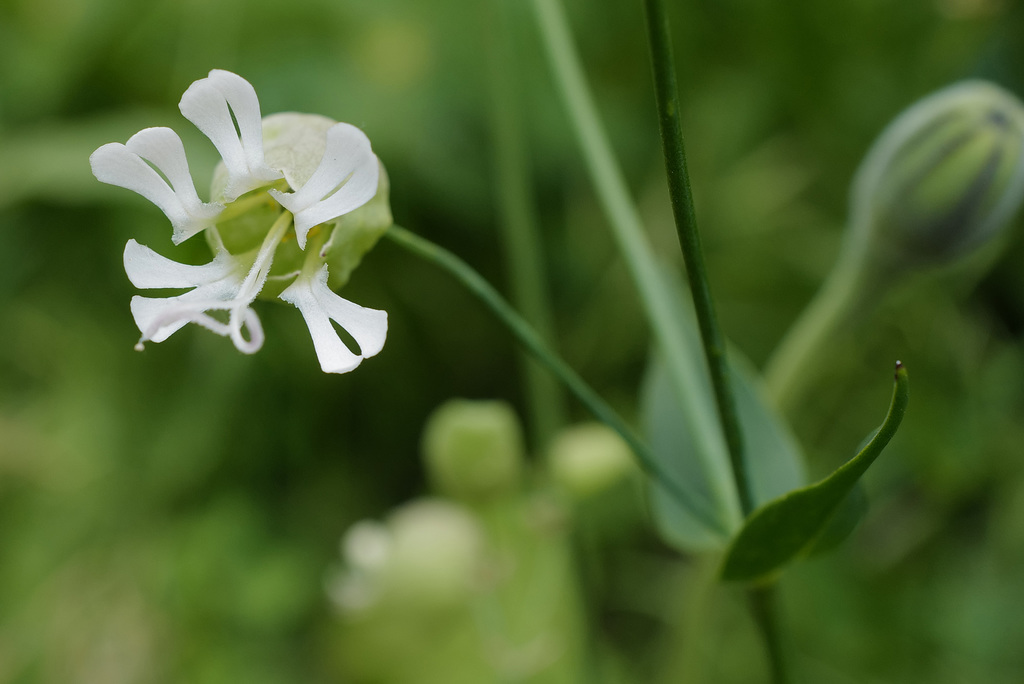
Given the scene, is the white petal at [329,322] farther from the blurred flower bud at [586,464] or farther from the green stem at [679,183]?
the blurred flower bud at [586,464]

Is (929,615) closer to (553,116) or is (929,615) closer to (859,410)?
(859,410)

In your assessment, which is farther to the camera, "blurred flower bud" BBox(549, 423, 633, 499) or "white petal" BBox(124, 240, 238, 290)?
"blurred flower bud" BBox(549, 423, 633, 499)

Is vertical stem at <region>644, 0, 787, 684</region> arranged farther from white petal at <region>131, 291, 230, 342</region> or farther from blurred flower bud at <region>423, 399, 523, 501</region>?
blurred flower bud at <region>423, 399, 523, 501</region>

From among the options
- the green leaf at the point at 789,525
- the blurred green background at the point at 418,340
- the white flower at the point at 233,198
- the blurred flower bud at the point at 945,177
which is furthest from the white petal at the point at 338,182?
the blurred green background at the point at 418,340

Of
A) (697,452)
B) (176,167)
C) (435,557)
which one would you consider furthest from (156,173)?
(435,557)

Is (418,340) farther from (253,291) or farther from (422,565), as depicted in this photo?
(253,291)

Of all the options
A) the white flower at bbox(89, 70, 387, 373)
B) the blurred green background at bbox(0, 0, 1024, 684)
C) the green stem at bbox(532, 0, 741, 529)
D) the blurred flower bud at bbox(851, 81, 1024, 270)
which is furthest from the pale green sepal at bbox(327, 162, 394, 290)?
the blurred green background at bbox(0, 0, 1024, 684)
